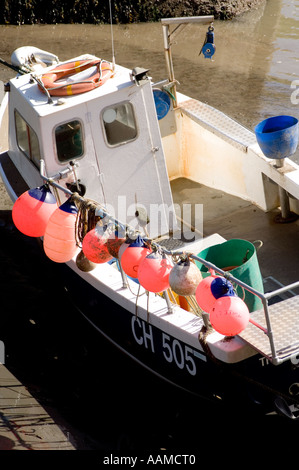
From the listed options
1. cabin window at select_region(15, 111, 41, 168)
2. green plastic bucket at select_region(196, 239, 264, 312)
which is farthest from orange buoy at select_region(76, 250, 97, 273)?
cabin window at select_region(15, 111, 41, 168)

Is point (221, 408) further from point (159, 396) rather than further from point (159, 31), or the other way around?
point (159, 31)

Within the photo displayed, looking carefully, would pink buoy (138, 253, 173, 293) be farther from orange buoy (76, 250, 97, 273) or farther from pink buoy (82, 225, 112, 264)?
orange buoy (76, 250, 97, 273)

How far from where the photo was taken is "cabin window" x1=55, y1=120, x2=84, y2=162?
559 cm

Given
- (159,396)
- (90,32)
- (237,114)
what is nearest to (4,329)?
(159,396)

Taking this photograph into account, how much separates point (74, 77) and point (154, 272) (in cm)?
244

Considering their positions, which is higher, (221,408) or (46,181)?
(46,181)

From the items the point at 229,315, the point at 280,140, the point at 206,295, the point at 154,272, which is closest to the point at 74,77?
the point at 280,140

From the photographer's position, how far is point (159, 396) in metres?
5.43

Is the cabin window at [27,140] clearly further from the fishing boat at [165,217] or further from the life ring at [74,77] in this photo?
the life ring at [74,77]

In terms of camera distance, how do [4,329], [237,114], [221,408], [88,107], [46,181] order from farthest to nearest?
[237,114]
[4,329]
[88,107]
[46,181]
[221,408]

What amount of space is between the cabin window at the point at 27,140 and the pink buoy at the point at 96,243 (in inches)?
59.3

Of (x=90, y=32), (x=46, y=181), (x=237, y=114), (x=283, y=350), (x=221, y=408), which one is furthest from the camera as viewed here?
(x=90, y=32)

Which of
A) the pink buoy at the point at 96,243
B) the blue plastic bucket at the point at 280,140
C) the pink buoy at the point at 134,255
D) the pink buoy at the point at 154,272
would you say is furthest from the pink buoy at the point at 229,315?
the blue plastic bucket at the point at 280,140
